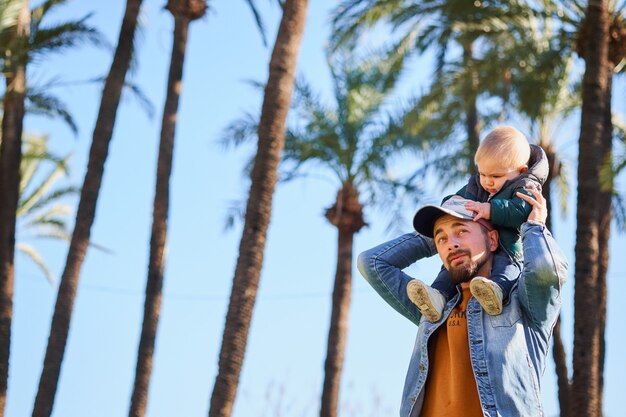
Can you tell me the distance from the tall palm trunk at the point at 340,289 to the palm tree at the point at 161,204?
12.5ft

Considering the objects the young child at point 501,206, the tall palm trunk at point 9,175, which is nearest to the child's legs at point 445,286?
the young child at point 501,206

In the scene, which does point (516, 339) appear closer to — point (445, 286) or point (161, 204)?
point (445, 286)

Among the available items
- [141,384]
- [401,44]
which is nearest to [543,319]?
[141,384]

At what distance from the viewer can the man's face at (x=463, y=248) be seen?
411 centimetres

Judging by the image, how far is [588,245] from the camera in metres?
13.1

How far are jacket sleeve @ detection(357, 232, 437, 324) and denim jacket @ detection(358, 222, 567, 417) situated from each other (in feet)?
0.65

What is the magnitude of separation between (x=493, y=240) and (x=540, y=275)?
41cm

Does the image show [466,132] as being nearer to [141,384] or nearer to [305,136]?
[305,136]

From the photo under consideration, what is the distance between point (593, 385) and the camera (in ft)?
42.2

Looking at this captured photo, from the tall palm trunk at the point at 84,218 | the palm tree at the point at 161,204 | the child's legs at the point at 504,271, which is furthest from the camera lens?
the palm tree at the point at 161,204

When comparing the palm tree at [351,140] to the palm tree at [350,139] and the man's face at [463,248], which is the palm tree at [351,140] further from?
the man's face at [463,248]

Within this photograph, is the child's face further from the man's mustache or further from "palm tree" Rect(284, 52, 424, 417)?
"palm tree" Rect(284, 52, 424, 417)

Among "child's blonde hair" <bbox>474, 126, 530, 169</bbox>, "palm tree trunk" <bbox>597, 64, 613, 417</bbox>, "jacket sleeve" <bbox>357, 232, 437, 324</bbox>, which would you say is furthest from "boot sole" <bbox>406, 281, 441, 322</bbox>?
"palm tree trunk" <bbox>597, 64, 613, 417</bbox>

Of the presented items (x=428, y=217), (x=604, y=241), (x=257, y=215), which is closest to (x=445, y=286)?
(x=428, y=217)
